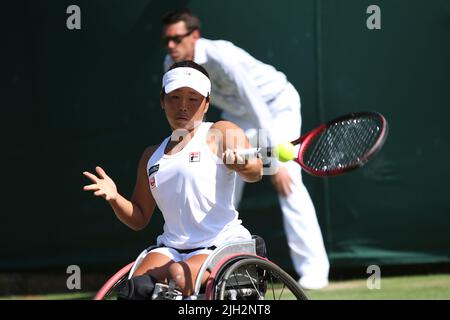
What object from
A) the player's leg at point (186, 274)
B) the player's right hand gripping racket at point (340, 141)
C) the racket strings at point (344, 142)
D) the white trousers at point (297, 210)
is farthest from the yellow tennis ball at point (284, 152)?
the white trousers at point (297, 210)

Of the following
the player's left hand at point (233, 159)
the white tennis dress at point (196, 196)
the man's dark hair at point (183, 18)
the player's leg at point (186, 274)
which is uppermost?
the man's dark hair at point (183, 18)

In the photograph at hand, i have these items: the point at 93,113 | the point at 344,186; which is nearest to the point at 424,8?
the point at 344,186

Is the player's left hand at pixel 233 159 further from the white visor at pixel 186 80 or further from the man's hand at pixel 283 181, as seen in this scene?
the man's hand at pixel 283 181

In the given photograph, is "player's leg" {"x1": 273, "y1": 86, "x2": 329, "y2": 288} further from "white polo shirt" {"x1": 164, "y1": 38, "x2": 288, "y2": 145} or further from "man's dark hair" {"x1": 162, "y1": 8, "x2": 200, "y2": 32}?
"man's dark hair" {"x1": 162, "y1": 8, "x2": 200, "y2": 32}

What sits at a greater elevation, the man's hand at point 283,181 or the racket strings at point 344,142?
the racket strings at point 344,142

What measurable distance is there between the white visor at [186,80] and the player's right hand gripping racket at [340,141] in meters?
0.40

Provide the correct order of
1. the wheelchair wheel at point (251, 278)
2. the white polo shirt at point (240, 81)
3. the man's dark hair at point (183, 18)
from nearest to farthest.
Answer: the wheelchair wheel at point (251, 278) → the white polo shirt at point (240, 81) → the man's dark hair at point (183, 18)

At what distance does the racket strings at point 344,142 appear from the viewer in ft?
12.0

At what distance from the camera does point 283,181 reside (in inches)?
245

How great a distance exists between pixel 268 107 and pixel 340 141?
255 centimetres

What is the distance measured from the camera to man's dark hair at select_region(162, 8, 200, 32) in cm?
615

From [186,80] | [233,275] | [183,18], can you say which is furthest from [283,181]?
[233,275]

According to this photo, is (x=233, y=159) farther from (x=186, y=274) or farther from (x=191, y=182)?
(x=186, y=274)

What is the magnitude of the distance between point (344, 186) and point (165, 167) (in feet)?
9.69
